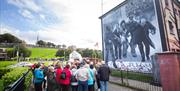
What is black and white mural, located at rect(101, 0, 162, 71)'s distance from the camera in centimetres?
1764

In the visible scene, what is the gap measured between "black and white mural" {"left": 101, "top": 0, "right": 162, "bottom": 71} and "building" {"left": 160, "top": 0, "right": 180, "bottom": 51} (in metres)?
0.83

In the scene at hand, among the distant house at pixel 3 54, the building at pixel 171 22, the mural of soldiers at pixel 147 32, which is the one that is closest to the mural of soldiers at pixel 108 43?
the mural of soldiers at pixel 147 32

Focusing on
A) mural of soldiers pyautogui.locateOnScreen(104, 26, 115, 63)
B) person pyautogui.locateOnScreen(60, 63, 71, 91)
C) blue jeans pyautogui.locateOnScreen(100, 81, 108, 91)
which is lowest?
blue jeans pyautogui.locateOnScreen(100, 81, 108, 91)

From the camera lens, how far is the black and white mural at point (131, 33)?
17.6 meters

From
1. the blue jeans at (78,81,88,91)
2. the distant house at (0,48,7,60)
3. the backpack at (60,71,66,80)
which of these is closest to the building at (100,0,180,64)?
the blue jeans at (78,81,88,91)

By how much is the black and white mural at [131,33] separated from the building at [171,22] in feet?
2.74

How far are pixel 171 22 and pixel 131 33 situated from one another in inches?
183

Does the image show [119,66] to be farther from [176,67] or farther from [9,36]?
[9,36]

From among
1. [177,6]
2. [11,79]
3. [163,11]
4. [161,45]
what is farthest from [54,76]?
[177,6]

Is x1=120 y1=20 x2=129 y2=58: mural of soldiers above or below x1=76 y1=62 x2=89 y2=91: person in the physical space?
above

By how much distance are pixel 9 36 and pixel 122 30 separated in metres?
89.9

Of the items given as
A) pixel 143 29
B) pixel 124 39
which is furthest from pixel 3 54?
pixel 143 29

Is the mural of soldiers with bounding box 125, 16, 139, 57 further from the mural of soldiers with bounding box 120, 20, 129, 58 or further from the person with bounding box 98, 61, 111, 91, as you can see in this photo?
the person with bounding box 98, 61, 111, 91

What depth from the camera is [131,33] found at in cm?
2073
